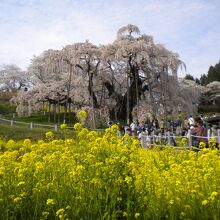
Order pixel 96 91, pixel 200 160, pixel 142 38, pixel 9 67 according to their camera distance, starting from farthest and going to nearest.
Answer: pixel 9 67 < pixel 96 91 < pixel 142 38 < pixel 200 160

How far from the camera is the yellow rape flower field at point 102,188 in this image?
167 inches

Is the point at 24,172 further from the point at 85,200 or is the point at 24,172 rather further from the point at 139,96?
the point at 139,96

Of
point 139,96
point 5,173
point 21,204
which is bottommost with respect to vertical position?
point 21,204

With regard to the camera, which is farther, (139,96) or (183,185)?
(139,96)

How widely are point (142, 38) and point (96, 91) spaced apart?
6239 millimetres

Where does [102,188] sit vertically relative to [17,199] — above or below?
above

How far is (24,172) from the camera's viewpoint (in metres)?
4.71

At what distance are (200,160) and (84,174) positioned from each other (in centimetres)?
192

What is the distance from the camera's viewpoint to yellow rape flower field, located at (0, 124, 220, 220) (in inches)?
167

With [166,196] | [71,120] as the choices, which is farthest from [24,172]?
[71,120]

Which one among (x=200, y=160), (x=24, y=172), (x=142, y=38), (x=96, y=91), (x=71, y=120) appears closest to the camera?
A: (x=24, y=172)

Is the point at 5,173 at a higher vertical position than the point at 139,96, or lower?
lower

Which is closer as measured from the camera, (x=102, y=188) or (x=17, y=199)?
(x=17, y=199)

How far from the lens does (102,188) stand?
4359 mm
